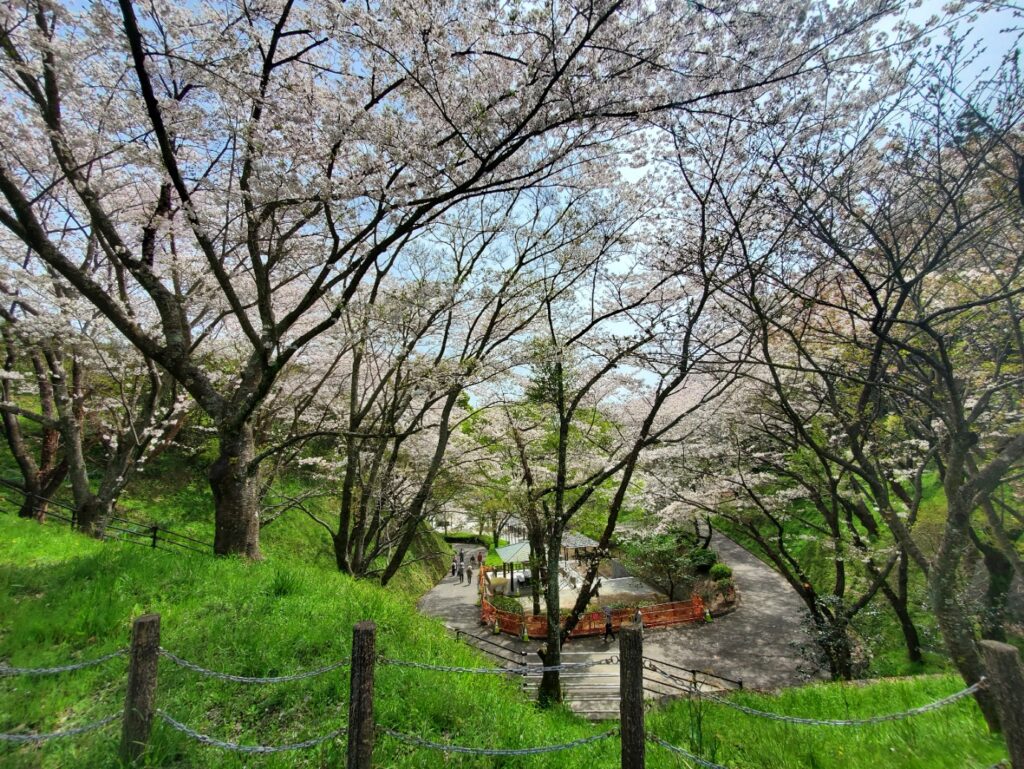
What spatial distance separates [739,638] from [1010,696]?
1468cm

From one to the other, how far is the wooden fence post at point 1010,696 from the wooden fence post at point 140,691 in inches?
199

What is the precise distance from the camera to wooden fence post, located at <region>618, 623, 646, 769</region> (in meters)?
2.88

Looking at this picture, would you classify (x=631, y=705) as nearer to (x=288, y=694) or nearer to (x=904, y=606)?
(x=288, y=694)

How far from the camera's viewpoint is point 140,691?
2.96 metres

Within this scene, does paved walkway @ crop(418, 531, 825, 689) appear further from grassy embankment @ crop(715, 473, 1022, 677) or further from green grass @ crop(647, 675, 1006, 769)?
green grass @ crop(647, 675, 1006, 769)

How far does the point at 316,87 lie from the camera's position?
5.35 meters

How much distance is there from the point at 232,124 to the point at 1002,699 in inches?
321

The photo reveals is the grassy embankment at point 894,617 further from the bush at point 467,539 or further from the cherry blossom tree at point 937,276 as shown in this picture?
the bush at point 467,539

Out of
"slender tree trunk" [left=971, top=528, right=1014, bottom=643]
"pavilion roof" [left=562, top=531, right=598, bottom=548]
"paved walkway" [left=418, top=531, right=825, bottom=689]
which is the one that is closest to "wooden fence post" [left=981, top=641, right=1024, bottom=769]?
"slender tree trunk" [left=971, top=528, right=1014, bottom=643]

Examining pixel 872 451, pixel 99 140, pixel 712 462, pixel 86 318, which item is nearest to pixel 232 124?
pixel 99 140

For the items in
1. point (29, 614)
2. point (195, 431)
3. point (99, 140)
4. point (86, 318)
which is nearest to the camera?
point (29, 614)

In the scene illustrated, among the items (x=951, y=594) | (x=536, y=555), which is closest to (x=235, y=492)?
(x=951, y=594)

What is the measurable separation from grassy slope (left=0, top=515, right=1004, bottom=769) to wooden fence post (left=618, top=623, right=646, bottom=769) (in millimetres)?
781

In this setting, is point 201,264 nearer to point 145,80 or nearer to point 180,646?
point 145,80
